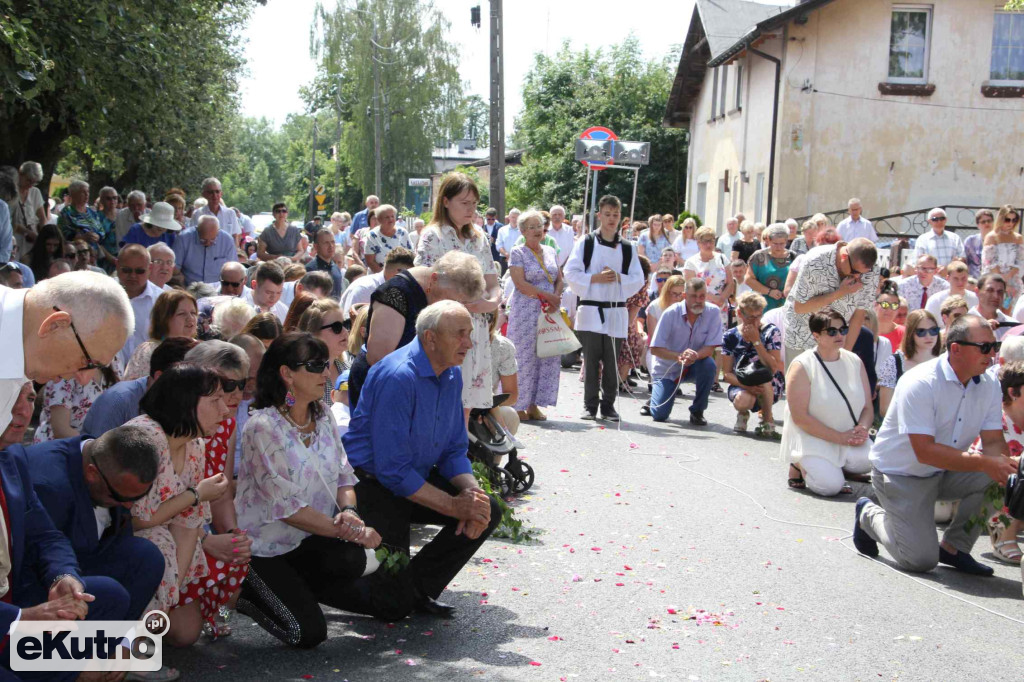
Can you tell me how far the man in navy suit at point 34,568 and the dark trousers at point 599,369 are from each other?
8.38m

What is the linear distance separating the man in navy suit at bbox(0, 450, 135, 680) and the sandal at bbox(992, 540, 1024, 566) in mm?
5616

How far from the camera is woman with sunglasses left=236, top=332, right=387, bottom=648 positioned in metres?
5.12

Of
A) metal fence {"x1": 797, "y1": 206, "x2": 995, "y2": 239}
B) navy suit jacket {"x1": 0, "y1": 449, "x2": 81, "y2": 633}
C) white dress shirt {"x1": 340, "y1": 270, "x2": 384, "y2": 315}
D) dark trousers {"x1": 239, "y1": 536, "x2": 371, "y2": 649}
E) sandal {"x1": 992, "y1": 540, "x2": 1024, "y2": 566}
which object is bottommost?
sandal {"x1": 992, "y1": 540, "x2": 1024, "y2": 566}

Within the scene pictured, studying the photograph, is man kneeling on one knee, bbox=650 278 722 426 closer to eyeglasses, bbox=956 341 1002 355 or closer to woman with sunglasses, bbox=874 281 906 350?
woman with sunglasses, bbox=874 281 906 350

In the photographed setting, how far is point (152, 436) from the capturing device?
4668mm

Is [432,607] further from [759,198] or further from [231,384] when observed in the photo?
[759,198]

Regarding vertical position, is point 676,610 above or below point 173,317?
below

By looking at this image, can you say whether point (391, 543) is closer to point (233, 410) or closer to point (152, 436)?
point (233, 410)

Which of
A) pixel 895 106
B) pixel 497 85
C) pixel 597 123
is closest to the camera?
pixel 497 85

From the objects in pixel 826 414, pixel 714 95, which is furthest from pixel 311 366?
pixel 714 95

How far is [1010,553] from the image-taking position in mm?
7250

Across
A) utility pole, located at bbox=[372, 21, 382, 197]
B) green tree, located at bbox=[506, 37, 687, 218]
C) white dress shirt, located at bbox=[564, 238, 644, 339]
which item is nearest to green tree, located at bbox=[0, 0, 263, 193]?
white dress shirt, located at bbox=[564, 238, 644, 339]

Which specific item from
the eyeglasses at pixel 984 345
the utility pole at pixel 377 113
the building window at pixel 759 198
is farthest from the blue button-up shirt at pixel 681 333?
the utility pole at pixel 377 113

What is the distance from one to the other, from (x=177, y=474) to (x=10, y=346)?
1475 millimetres
